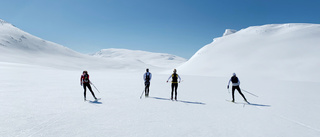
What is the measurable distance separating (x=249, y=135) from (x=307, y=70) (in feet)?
149

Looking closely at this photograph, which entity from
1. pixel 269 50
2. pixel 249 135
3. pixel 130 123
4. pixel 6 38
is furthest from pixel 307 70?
pixel 6 38

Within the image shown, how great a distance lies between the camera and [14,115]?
670 centimetres

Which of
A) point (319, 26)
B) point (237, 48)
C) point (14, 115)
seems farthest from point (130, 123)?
point (319, 26)

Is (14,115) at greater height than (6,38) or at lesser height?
lesser

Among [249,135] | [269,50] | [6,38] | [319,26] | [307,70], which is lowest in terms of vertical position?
[249,135]

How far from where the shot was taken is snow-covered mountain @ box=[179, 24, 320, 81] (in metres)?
40.8

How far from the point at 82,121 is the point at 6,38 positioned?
20094cm

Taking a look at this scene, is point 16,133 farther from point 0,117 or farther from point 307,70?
point 307,70

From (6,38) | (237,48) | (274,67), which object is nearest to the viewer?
(274,67)

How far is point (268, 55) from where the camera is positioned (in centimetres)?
5088

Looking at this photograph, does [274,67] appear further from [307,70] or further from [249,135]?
[249,135]

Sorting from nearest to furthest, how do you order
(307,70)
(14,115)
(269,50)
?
(14,115) < (307,70) < (269,50)

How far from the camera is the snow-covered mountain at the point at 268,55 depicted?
134 ft

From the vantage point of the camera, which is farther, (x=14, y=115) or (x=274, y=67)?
(x=274, y=67)
